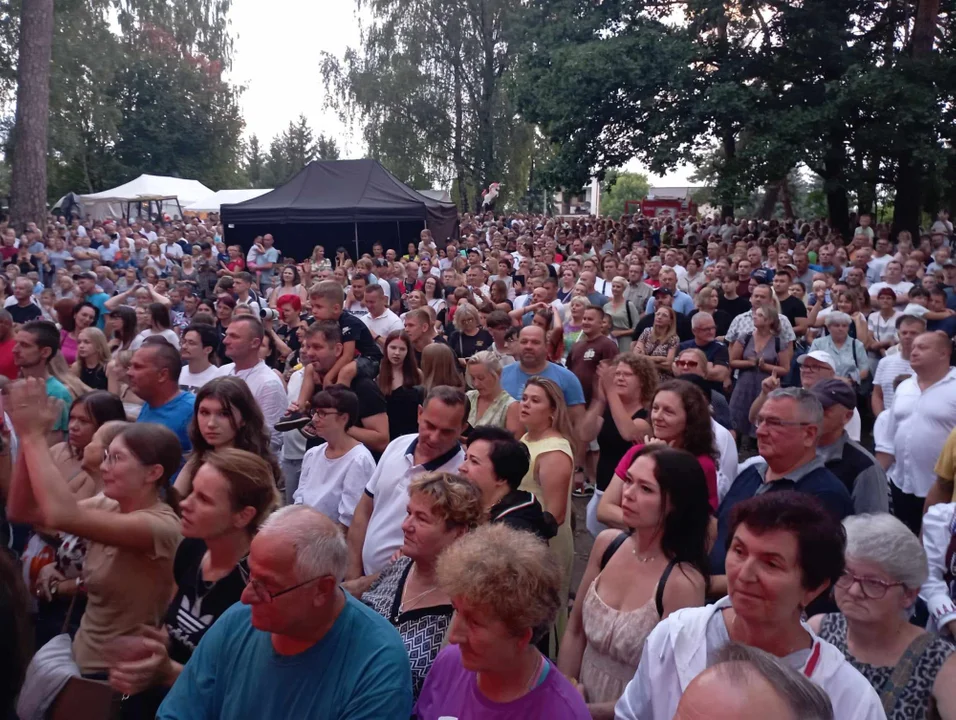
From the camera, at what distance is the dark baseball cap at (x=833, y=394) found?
4.01 meters

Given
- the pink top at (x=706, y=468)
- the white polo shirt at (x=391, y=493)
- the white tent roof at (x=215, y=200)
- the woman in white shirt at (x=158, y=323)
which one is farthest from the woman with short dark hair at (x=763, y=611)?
the white tent roof at (x=215, y=200)

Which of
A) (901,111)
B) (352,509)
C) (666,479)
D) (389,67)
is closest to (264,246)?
(901,111)

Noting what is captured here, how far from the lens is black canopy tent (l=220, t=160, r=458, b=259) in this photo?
20.3 m

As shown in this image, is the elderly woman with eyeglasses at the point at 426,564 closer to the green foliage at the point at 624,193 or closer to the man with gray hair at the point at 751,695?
the man with gray hair at the point at 751,695

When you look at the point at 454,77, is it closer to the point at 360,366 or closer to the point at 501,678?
the point at 360,366

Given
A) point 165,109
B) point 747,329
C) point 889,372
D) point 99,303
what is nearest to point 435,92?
point 165,109

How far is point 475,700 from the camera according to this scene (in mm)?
2363

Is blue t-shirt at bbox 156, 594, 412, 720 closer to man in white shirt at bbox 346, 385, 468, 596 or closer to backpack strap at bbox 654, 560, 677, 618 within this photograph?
backpack strap at bbox 654, 560, 677, 618

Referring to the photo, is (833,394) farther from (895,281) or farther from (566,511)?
(895,281)

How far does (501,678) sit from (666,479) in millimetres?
955

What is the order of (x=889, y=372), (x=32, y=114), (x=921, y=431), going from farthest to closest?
(x=32, y=114) < (x=889, y=372) < (x=921, y=431)

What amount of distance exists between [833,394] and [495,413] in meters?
1.92

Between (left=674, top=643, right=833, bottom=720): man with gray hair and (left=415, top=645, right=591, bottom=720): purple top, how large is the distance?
2.48ft

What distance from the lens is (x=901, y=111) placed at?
15477mm
